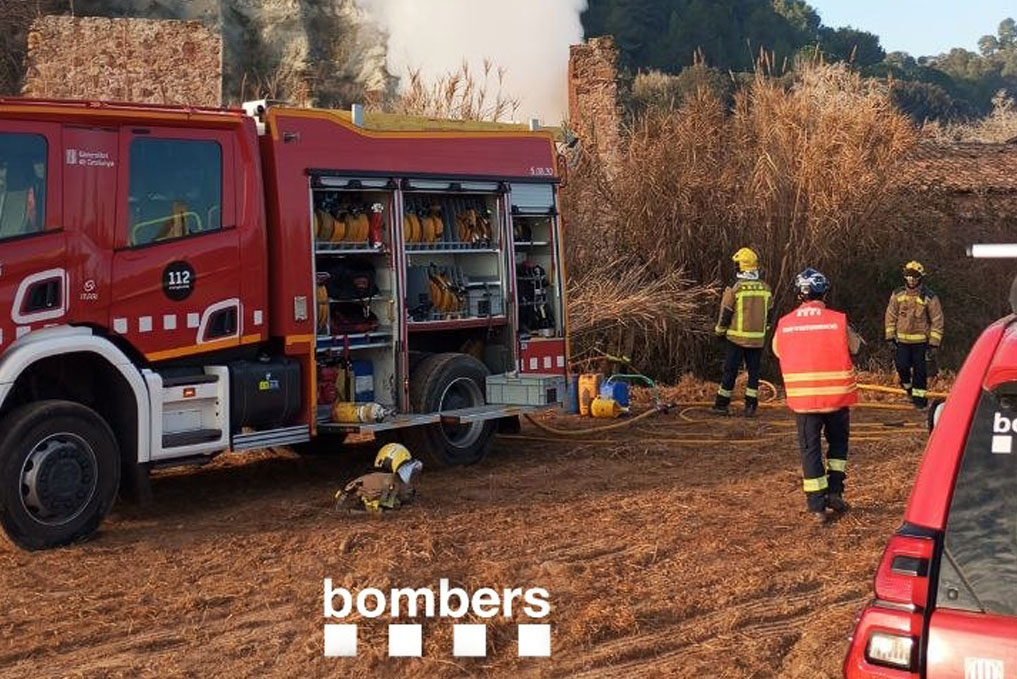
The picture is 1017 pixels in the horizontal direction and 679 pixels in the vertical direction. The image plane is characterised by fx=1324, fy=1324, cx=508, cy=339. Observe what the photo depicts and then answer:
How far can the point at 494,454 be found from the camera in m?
11.9

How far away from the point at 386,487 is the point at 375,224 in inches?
90.6

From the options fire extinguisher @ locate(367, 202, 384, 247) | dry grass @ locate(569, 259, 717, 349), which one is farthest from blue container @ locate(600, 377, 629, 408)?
fire extinguisher @ locate(367, 202, 384, 247)

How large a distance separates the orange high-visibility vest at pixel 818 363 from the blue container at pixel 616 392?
4.95 metres

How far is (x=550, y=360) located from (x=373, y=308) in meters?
2.12

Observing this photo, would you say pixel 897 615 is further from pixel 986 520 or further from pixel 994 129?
pixel 994 129

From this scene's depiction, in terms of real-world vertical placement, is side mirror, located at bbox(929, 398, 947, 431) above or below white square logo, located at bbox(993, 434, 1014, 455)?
above

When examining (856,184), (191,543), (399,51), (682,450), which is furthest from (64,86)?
(191,543)

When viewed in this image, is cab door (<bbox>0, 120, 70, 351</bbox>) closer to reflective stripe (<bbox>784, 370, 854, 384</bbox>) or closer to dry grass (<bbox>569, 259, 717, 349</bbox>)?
reflective stripe (<bbox>784, 370, 854, 384</bbox>)

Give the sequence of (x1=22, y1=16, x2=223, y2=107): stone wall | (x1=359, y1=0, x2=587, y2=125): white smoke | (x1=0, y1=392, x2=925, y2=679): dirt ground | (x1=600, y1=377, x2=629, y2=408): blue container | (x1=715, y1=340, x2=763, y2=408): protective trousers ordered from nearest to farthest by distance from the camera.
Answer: (x1=0, y1=392, x2=925, y2=679): dirt ground < (x1=600, y1=377, x2=629, y2=408): blue container < (x1=715, y1=340, x2=763, y2=408): protective trousers < (x1=22, y1=16, x2=223, y2=107): stone wall < (x1=359, y1=0, x2=587, y2=125): white smoke

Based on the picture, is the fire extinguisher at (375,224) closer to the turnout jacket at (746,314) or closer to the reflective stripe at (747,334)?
the turnout jacket at (746,314)

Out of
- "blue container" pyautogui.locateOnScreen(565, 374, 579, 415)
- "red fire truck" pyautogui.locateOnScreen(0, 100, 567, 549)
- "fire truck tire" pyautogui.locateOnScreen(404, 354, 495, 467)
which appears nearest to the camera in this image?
"red fire truck" pyautogui.locateOnScreen(0, 100, 567, 549)

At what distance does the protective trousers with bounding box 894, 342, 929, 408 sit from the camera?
49.0 feet

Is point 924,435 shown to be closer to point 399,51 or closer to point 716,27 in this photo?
point 399,51

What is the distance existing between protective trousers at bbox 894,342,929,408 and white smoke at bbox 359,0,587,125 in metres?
14.2
